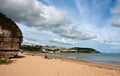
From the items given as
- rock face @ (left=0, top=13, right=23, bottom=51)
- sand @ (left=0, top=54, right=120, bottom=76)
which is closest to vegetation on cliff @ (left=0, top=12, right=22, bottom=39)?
rock face @ (left=0, top=13, right=23, bottom=51)

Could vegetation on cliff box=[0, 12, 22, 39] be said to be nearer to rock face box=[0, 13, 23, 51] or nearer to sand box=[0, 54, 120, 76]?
rock face box=[0, 13, 23, 51]

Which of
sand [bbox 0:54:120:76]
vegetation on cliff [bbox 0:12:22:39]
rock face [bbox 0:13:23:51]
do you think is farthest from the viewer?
vegetation on cliff [bbox 0:12:22:39]

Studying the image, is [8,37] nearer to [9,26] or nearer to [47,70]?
[9,26]

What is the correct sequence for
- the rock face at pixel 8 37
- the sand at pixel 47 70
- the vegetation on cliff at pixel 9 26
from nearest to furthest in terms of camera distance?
the sand at pixel 47 70
the rock face at pixel 8 37
the vegetation on cliff at pixel 9 26

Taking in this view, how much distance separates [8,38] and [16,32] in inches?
49.3

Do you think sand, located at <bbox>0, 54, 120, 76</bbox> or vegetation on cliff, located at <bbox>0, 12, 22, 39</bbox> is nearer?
sand, located at <bbox>0, 54, 120, 76</bbox>

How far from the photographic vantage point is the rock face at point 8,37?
1794cm

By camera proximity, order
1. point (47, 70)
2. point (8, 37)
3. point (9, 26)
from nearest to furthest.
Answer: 1. point (47, 70)
2. point (8, 37)
3. point (9, 26)

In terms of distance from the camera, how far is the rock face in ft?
58.9

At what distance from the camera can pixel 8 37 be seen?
59.6 ft

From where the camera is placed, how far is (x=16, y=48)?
19031 millimetres

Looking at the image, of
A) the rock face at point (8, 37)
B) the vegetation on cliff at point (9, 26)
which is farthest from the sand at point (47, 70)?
the vegetation on cliff at point (9, 26)

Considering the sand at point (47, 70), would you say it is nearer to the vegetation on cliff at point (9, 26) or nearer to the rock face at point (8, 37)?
the rock face at point (8, 37)

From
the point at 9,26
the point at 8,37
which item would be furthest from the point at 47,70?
the point at 9,26
